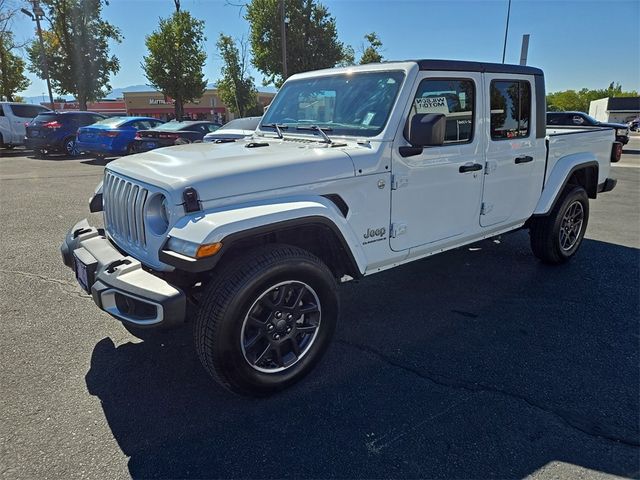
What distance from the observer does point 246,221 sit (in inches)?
94.3

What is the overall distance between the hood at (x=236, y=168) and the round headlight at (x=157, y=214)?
101mm

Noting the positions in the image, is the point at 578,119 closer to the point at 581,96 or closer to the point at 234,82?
the point at 234,82

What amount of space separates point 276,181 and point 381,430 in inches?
60.5

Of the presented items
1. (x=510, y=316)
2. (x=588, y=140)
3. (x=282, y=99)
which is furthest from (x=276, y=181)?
(x=588, y=140)

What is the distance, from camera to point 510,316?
382 cm

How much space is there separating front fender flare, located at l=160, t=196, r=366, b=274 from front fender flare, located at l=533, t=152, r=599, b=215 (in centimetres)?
271

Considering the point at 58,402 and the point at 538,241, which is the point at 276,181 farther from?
the point at 538,241

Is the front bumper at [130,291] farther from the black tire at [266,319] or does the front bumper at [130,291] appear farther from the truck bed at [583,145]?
the truck bed at [583,145]

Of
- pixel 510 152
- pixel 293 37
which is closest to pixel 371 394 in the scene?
pixel 510 152

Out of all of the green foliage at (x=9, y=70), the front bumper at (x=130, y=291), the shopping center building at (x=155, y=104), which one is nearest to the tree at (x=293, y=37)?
the green foliage at (x=9, y=70)

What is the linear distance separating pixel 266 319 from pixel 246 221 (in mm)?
660

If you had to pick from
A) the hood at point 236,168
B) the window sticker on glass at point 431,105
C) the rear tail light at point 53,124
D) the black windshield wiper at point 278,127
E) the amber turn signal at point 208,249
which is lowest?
the amber turn signal at point 208,249

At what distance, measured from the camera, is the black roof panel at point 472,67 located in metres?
3.31

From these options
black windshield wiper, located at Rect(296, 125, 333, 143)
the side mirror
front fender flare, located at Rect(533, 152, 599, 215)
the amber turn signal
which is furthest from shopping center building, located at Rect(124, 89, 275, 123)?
the amber turn signal
